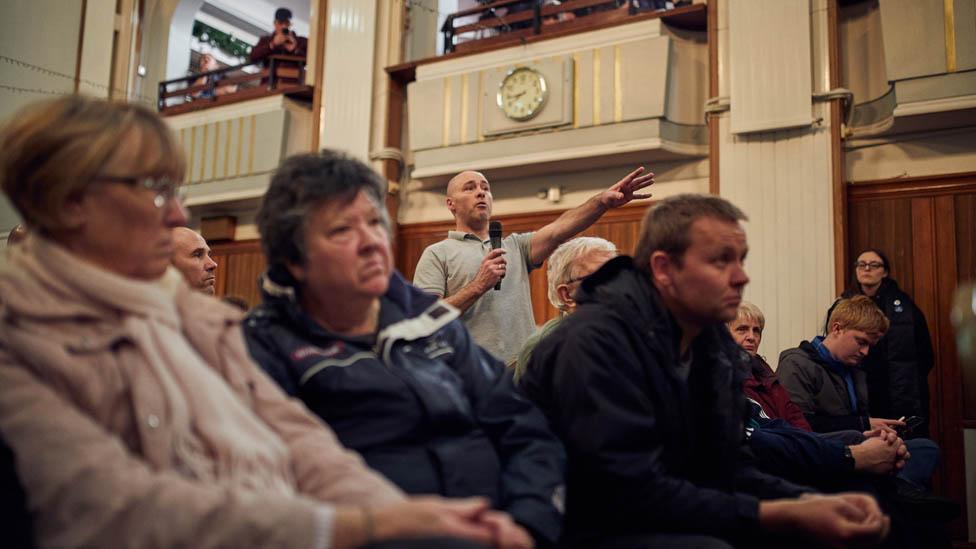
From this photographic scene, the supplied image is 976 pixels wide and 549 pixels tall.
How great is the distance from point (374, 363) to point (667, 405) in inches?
23.9

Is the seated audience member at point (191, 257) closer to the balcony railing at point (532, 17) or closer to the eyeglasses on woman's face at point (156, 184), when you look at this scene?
the eyeglasses on woman's face at point (156, 184)

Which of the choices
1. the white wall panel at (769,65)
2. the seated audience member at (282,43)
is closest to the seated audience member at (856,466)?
the white wall panel at (769,65)

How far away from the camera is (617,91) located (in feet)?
19.1

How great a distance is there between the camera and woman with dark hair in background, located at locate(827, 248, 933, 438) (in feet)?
14.0

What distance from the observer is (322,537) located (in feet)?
3.03

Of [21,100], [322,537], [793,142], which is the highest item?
[793,142]

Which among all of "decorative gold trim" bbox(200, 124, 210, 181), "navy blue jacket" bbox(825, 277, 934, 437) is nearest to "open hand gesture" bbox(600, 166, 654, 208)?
"navy blue jacket" bbox(825, 277, 934, 437)

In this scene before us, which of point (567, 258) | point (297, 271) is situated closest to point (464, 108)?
point (567, 258)

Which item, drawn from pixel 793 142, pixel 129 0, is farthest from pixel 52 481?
pixel 129 0

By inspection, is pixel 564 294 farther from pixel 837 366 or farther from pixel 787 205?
pixel 787 205

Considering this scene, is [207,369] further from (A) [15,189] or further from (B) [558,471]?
(B) [558,471]

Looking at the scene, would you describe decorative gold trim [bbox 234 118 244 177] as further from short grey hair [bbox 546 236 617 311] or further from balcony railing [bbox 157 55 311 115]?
short grey hair [bbox 546 236 617 311]

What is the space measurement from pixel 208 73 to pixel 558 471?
7.43 meters

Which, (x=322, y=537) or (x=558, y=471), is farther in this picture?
(x=558, y=471)
